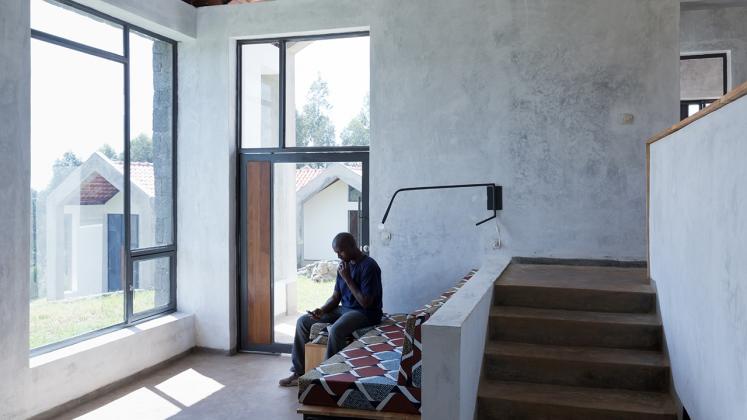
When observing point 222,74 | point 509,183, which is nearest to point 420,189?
point 509,183

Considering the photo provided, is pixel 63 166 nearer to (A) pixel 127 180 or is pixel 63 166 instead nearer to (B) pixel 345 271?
(A) pixel 127 180

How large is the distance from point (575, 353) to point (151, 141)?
435 centimetres

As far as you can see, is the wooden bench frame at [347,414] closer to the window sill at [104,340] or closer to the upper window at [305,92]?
the window sill at [104,340]

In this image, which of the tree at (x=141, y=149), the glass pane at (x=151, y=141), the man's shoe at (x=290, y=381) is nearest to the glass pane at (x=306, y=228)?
the man's shoe at (x=290, y=381)

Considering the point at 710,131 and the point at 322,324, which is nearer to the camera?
the point at 710,131

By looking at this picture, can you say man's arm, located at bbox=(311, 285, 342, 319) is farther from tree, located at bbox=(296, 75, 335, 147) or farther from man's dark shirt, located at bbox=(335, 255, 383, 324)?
tree, located at bbox=(296, 75, 335, 147)

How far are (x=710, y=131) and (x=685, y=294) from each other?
35.3 inches

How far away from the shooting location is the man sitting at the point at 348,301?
5.18m

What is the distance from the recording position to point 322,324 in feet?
17.6

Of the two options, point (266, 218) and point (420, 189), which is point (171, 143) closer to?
point (266, 218)

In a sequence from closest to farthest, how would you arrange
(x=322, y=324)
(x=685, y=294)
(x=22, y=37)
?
(x=685, y=294) → (x=22, y=37) → (x=322, y=324)

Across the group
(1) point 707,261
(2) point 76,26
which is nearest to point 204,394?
(2) point 76,26

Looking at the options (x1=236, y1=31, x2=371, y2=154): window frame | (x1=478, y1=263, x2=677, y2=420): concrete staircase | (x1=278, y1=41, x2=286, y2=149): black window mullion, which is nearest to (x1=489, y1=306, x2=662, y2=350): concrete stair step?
(x1=478, y1=263, x2=677, y2=420): concrete staircase

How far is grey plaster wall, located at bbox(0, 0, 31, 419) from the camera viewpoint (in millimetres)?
4273
